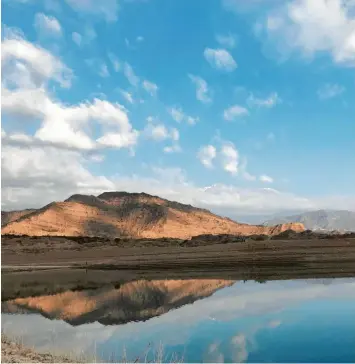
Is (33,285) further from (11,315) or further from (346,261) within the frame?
(346,261)

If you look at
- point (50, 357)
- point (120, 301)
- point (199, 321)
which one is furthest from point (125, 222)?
point (50, 357)

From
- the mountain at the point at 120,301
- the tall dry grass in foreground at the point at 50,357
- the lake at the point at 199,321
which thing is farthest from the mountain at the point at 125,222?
the tall dry grass in foreground at the point at 50,357

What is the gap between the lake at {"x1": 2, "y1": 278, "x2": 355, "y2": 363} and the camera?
15.7 metres

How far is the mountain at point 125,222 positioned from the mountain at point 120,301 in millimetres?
113949

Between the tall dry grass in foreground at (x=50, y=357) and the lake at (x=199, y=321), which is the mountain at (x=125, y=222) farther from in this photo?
the tall dry grass in foreground at (x=50, y=357)

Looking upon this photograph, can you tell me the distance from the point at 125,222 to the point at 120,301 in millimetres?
142688

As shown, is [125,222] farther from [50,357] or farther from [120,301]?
[50,357]

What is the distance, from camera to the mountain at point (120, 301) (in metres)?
23.6

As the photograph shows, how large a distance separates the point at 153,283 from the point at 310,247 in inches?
1440

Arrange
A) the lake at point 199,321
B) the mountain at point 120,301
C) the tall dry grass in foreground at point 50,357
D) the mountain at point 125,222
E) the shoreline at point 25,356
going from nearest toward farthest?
the shoreline at point 25,356 → the tall dry grass in foreground at point 50,357 → the lake at point 199,321 → the mountain at point 120,301 → the mountain at point 125,222

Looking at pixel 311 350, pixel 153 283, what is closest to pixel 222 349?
pixel 311 350

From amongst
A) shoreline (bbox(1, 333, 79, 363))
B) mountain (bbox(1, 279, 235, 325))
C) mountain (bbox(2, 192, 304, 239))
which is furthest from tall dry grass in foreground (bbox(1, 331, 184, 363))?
mountain (bbox(2, 192, 304, 239))

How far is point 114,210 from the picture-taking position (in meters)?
181

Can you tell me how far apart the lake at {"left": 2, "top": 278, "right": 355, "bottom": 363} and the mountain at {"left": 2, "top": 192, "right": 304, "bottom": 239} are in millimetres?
117625
